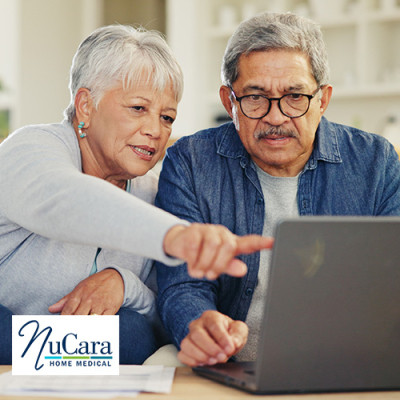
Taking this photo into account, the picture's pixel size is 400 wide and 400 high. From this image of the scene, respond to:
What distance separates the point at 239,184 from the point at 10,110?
3791 mm

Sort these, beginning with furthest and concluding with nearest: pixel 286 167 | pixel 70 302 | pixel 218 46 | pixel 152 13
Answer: pixel 152 13 → pixel 218 46 → pixel 286 167 → pixel 70 302

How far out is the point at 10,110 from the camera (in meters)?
4.95

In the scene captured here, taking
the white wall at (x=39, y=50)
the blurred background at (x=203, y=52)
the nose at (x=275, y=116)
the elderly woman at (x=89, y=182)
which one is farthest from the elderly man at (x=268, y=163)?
the white wall at (x=39, y=50)

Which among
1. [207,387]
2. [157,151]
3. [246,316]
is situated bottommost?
[246,316]

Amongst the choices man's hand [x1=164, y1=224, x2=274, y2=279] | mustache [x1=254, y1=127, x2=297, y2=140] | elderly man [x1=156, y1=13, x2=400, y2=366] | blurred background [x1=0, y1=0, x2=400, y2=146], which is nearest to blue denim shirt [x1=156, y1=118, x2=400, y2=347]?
elderly man [x1=156, y1=13, x2=400, y2=366]

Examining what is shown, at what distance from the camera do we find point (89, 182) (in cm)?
100

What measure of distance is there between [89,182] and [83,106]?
0.60 m

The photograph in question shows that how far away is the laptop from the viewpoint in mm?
817

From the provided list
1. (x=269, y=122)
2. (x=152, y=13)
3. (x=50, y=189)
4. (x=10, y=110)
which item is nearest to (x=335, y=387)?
(x=50, y=189)

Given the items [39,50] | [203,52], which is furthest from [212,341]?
[39,50]

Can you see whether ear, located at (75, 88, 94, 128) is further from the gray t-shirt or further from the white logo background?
the white logo background

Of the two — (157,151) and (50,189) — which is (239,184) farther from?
(50,189)

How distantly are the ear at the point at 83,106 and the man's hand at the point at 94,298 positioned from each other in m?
0.40

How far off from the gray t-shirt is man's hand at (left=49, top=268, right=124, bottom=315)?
32cm
